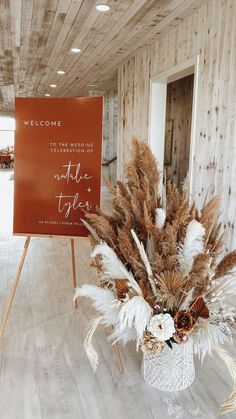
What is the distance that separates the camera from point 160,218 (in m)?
1.51

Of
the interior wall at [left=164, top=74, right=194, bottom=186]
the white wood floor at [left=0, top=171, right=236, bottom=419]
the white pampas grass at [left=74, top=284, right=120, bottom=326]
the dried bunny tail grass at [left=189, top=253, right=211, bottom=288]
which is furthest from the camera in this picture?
the interior wall at [left=164, top=74, right=194, bottom=186]

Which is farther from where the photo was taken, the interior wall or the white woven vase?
the interior wall

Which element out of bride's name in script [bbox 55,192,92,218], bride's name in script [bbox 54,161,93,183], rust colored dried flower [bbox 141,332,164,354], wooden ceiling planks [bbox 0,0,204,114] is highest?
wooden ceiling planks [bbox 0,0,204,114]

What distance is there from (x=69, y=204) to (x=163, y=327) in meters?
1.12

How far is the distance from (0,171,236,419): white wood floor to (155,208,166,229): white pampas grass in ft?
3.17

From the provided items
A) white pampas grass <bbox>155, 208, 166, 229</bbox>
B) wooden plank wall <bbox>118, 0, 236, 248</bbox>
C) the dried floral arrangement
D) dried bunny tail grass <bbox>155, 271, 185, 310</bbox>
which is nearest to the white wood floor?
the dried floral arrangement

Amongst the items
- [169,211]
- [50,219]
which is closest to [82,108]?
[50,219]

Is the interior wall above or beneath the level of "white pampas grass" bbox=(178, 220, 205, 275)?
above

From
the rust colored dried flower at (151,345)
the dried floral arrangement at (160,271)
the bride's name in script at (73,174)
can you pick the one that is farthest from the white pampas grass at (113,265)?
the bride's name in script at (73,174)

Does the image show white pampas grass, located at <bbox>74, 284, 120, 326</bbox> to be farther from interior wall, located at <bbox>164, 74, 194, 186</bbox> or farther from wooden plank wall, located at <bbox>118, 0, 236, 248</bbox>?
interior wall, located at <bbox>164, 74, 194, 186</bbox>

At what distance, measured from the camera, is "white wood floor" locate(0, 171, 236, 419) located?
5.85 ft

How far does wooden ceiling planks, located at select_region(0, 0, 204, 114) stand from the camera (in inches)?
150

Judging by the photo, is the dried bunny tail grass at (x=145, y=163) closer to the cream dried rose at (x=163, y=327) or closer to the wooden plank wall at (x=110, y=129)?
the cream dried rose at (x=163, y=327)

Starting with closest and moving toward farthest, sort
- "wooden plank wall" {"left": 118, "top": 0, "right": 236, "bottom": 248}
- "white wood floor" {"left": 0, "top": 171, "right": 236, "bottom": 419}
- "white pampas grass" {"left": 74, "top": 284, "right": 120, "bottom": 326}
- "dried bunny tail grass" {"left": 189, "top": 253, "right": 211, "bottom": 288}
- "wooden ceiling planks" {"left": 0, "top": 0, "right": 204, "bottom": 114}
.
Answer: "dried bunny tail grass" {"left": 189, "top": 253, "right": 211, "bottom": 288} < "white pampas grass" {"left": 74, "top": 284, "right": 120, "bottom": 326} < "white wood floor" {"left": 0, "top": 171, "right": 236, "bottom": 419} < "wooden plank wall" {"left": 118, "top": 0, "right": 236, "bottom": 248} < "wooden ceiling planks" {"left": 0, "top": 0, "right": 204, "bottom": 114}
